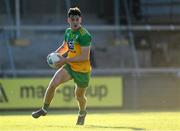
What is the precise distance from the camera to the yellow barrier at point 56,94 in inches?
806

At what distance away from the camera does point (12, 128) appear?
458 inches

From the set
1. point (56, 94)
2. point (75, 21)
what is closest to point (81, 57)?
point (75, 21)

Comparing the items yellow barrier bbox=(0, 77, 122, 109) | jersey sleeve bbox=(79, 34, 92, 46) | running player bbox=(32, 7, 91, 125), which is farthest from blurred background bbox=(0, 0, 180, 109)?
jersey sleeve bbox=(79, 34, 92, 46)

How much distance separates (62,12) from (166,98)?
21.4ft

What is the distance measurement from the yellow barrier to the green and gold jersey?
7786 mm

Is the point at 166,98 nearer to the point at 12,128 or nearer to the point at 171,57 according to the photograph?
the point at 171,57

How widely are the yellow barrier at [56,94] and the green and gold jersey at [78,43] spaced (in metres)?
7.79

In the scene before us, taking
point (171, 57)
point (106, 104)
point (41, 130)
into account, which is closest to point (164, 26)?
point (171, 57)

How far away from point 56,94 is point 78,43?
7.98 m

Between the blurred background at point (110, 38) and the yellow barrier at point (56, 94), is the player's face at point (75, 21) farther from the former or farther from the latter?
the blurred background at point (110, 38)

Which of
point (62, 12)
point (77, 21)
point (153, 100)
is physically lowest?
point (153, 100)

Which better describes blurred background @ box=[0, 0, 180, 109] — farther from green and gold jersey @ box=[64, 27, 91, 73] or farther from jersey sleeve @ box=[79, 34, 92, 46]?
jersey sleeve @ box=[79, 34, 92, 46]

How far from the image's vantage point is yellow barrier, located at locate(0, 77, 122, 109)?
67.1 feet

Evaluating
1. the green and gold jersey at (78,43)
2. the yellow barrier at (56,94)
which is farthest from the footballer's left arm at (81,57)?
the yellow barrier at (56,94)
